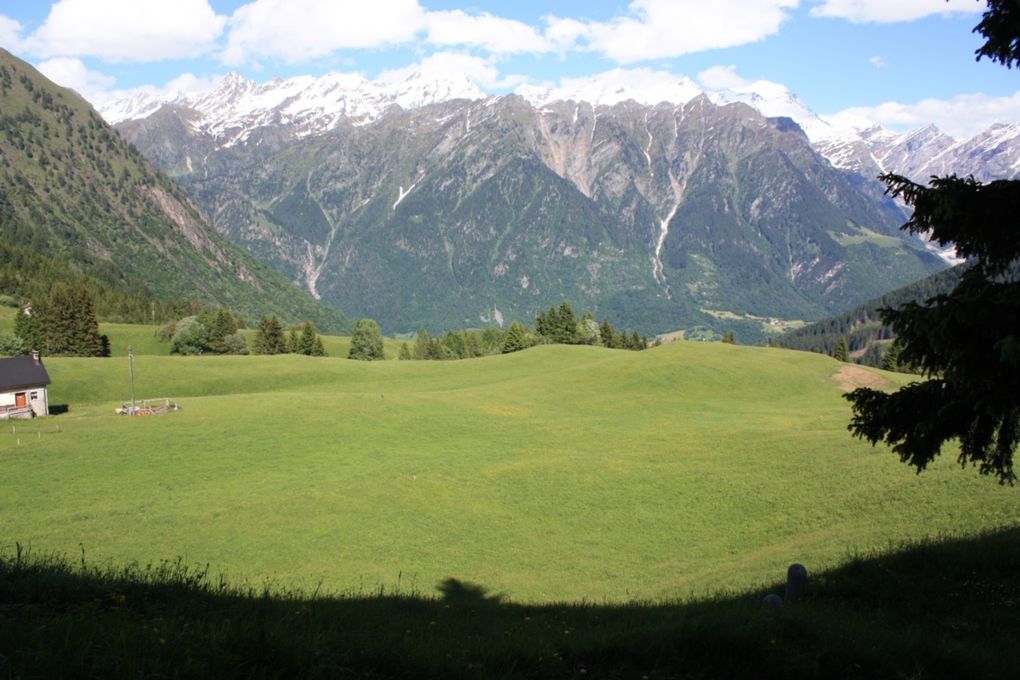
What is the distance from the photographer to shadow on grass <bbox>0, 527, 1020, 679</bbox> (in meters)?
7.65

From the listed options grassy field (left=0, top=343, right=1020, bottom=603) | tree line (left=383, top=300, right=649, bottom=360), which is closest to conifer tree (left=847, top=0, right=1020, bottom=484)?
grassy field (left=0, top=343, right=1020, bottom=603)

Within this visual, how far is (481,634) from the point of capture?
10617 millimetres

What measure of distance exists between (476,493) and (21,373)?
4913 centimetres

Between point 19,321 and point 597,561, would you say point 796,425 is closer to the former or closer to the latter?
point 597,561

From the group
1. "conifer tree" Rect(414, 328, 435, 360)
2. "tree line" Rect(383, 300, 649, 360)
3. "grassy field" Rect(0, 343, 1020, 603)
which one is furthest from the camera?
"conifer tree" Rect(414, 328, 435, 360)

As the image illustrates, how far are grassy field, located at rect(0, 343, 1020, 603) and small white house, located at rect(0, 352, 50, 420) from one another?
2.98 meters

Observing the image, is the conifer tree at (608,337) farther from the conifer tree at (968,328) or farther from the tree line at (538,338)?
the conifer tree at (968,328)

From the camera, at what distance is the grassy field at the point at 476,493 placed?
26.5 m

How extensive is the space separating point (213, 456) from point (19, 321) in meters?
92.0

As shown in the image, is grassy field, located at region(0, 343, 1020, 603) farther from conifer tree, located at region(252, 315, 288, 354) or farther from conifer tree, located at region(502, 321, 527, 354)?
conifer tree, located at region(502, 321, 527, 354)

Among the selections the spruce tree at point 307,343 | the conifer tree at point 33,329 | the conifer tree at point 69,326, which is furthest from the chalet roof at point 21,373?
the spruce tree at point 307,343

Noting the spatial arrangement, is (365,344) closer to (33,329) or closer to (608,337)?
(608,337)

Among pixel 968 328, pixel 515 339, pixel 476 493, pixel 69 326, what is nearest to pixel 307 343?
pixel 69 326

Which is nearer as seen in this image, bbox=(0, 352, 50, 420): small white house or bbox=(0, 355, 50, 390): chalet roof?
bbox=(0, 352, 50, 420): small white house
